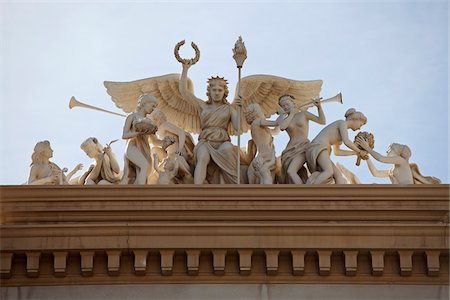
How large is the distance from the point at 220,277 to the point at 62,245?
221 centimetres

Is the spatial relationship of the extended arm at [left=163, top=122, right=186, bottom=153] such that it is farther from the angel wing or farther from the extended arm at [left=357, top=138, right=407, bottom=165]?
the extended arm at [left=357, top=138, right=407, bottom=165]

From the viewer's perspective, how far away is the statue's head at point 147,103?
22.5m

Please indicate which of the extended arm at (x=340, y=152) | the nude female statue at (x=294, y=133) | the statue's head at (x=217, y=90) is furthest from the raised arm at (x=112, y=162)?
the extended arm at (x=340, y=152)

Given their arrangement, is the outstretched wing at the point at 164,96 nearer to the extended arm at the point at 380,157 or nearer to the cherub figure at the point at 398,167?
the extended arm at the point at 380,157

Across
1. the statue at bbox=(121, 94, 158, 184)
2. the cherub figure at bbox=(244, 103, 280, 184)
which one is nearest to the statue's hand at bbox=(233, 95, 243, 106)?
the cherub figure at bbox=(244, 103, 280, 184)

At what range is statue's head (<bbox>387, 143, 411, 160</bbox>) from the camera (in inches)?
877

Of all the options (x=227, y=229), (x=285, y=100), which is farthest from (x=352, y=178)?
(x=227, y=229)

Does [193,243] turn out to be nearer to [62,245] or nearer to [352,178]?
[62,245]

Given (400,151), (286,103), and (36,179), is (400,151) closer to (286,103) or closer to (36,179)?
(286,103)

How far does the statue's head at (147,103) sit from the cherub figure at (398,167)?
3181 mm

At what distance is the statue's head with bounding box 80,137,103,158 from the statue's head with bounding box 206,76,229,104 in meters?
1.89

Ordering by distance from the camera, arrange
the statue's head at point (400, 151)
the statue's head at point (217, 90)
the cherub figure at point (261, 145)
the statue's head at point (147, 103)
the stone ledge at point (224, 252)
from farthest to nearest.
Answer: the statue's head at point (217, 90)
the statue's head at point (147, 103)
the statue's head at point (400, 151)
the cherub figure at point (261, 145)
the stone ledge at point (224, 252)

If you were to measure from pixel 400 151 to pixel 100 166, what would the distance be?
457 cm

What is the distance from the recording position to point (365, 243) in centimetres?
2008
